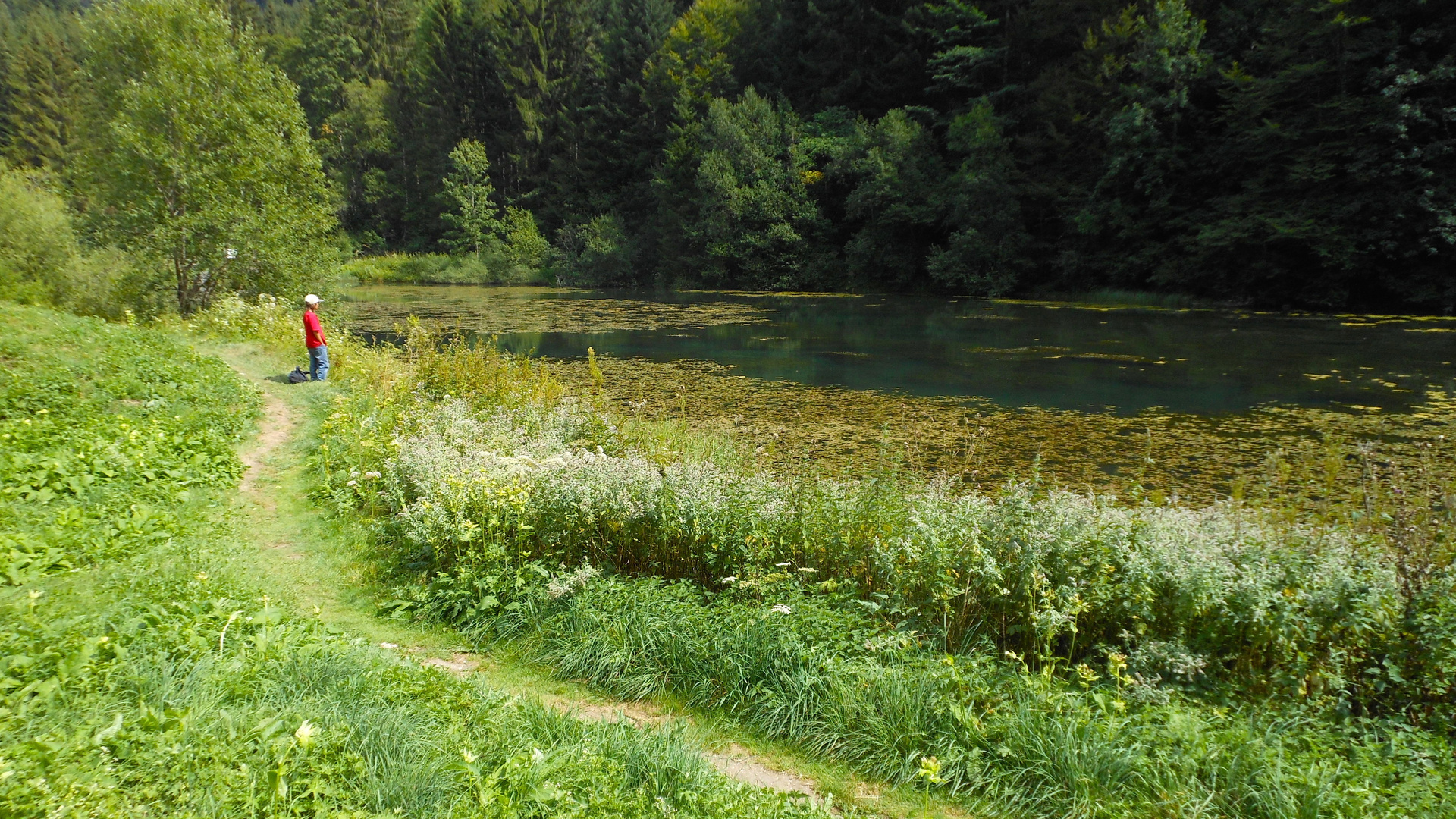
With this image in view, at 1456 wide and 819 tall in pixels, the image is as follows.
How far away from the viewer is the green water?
1456 centimetres

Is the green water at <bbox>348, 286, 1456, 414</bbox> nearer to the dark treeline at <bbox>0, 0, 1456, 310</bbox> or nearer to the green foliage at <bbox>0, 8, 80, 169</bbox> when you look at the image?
the dark treeline at <bbox>0, 0, 1456, 310</bbox>

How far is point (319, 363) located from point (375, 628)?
994 cm

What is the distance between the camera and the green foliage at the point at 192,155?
63.6 ft

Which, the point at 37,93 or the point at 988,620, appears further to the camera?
the point at 37,93

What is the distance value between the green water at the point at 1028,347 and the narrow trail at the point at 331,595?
4.29 meters

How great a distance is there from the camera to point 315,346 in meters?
13.7

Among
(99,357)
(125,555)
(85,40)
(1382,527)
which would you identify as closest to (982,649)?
(1382,527)

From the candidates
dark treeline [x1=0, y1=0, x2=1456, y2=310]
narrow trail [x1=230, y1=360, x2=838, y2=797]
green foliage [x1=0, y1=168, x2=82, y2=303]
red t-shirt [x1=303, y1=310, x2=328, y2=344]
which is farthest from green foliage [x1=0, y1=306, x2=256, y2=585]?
dark treeline [x1=0, y1=0, x2=1456, y2=310]

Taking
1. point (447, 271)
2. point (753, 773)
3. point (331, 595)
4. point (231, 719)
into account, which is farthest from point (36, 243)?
point (447, 271)

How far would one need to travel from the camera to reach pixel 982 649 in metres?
4.96

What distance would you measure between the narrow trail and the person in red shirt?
12.6 ft

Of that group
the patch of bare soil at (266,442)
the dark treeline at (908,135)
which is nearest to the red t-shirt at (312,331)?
the patch of bare soil at (266,442)

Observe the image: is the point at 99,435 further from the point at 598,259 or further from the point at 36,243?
the point at 598,259

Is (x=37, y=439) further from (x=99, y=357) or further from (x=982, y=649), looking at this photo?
(x=982, y=649)
